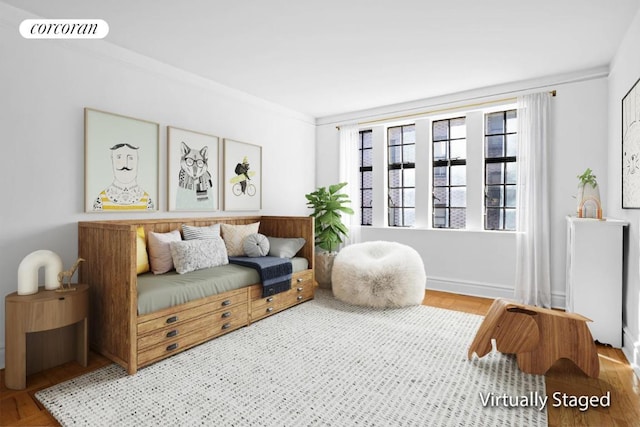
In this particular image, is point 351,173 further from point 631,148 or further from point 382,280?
Answer: point 631,148

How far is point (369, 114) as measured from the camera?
5.00 m

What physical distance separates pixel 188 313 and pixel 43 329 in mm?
866

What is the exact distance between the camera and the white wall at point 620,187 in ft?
7.87

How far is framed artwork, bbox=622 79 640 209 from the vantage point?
7.81 feet

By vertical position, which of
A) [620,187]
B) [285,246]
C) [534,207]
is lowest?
[285,246]

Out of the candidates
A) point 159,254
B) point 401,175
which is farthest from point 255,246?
point 401,175

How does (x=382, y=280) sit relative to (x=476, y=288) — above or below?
above

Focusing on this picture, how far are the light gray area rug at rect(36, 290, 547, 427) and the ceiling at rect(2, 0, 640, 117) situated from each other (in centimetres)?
255

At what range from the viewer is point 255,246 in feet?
11.7

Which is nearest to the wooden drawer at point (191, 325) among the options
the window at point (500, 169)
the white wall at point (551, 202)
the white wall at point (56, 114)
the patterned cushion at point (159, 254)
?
the patterned cushion at point (159, 254)

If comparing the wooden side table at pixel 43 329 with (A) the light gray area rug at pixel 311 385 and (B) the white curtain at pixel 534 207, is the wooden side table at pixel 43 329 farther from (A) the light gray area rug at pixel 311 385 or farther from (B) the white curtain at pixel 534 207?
(B) the white curtain at pixel 534 207

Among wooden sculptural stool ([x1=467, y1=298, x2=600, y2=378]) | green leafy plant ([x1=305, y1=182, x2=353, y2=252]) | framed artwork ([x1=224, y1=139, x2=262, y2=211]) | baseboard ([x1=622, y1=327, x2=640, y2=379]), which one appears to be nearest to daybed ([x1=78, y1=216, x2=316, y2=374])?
framed artwork ([x1=224, y1=139, x2=262, y2=211])

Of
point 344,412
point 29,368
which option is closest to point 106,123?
point 29,368

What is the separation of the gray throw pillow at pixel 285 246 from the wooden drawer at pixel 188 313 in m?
0.74
